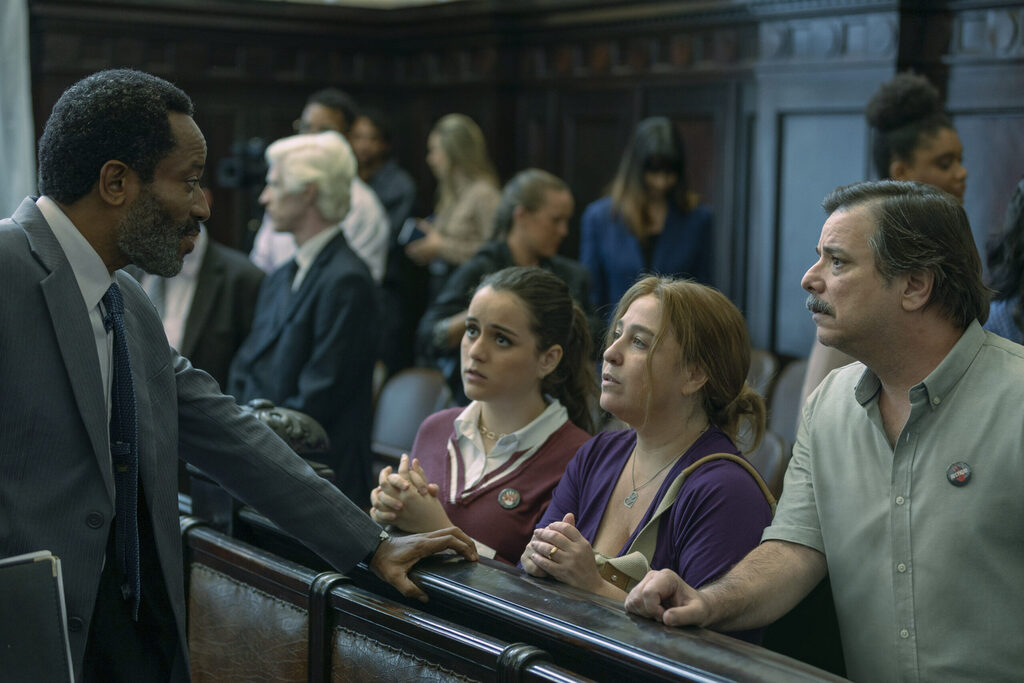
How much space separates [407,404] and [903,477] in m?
2.28

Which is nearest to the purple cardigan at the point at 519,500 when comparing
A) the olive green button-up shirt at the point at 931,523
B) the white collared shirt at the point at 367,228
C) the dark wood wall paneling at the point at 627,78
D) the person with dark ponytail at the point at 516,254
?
the olive green button-up shirt at the point at 931,523

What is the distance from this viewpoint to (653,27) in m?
6.03

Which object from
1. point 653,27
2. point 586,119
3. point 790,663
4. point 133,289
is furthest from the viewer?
point 586,119

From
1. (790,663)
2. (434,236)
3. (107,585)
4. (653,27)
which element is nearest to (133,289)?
(107,585)

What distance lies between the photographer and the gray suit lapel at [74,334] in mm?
1778

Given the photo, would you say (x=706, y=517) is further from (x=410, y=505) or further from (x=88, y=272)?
(x=88, y=272)

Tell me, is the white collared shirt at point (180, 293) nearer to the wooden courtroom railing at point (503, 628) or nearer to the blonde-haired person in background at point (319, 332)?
the blonde-haired person in background at point (319, 332)

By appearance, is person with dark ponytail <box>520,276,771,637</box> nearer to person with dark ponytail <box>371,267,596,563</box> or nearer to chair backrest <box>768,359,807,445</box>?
person with dark ponytail <box>371,267,596,563</box>

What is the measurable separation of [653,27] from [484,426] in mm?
3900

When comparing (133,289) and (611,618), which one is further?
(133,289)

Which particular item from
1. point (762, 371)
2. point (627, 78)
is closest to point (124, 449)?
point (762, 371)

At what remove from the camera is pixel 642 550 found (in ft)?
6.81

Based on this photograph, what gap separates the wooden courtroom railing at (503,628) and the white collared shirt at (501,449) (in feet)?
1.27

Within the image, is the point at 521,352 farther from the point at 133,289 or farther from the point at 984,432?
the point at 984,432
